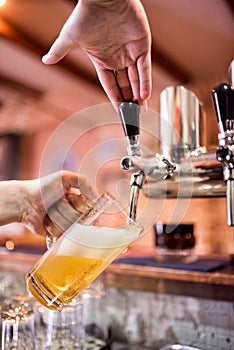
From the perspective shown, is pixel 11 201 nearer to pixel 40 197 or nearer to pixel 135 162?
pixel 40 197

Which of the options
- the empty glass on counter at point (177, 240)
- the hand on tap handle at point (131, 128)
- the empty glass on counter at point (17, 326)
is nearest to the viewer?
the hand on tap handle at point (131, 128)

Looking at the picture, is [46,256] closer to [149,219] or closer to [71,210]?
[71,210]

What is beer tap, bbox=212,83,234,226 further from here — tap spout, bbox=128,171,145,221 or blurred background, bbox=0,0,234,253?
blurred background, bbox=0,0,234,253

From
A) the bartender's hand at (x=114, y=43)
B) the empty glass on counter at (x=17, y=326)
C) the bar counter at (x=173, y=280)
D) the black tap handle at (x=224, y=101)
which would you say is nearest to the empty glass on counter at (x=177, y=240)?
the bar counter at (x=173, y=280)

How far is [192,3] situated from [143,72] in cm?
46

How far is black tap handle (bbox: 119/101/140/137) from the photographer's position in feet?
2.31

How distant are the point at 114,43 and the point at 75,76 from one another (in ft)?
2.74

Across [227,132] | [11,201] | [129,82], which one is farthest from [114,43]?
[11,201]

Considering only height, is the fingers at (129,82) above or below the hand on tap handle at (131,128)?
above

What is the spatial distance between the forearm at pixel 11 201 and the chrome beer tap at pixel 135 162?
32 cm

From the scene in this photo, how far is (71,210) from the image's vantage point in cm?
76

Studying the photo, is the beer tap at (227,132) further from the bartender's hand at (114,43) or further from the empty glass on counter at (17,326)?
the empty glass on counter at (17,326)

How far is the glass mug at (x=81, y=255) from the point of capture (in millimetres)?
599

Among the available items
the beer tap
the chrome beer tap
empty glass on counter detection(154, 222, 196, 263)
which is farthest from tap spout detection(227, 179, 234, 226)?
empty glass on counter detection(154, 222, 196, 263)
